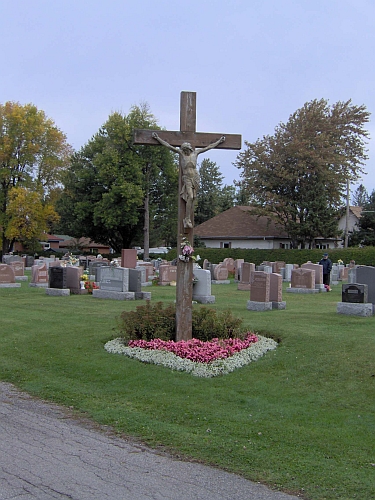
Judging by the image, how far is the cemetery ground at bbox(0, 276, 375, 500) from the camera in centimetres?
501

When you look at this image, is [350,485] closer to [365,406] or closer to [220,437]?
[220,437]

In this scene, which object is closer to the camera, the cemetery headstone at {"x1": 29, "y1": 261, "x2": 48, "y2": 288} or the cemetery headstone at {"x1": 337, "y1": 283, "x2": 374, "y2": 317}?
the cemetery headstone at {"x1": 337, "y1": 283, "x2": 374, "y2": 317}

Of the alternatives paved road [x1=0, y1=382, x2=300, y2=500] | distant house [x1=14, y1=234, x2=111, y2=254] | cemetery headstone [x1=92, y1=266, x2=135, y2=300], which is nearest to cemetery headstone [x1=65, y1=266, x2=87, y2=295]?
cemetery headstone [x1=92, y1=266, x2=135, y2=300]

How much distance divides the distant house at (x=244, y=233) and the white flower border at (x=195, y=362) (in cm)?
3897

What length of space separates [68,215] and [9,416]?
49.7 meters

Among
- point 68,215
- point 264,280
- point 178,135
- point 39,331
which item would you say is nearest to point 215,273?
point 264,280

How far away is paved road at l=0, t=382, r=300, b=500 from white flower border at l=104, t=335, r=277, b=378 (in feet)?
7.63

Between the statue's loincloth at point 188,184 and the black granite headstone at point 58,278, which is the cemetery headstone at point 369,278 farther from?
the black granite headstone at point 58,278

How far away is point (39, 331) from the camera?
11602 millimetres

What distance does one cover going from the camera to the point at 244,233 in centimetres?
5169

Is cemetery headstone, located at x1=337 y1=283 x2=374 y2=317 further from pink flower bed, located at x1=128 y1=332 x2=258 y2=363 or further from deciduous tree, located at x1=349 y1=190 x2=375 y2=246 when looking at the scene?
deciduous tree, located at x1=349 y1=190 x2=375 y2=246

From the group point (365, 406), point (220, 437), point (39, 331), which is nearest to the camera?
point (220, 437)

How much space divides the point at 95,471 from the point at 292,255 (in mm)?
37819

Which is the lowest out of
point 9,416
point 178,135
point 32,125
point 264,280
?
point 9,416
